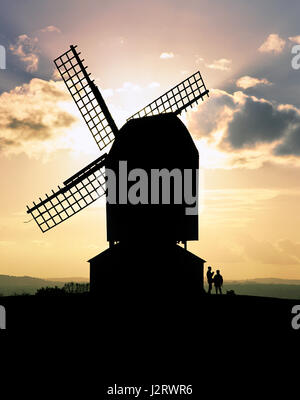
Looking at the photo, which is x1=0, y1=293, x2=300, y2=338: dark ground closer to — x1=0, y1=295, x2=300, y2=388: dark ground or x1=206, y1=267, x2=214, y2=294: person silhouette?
x1=0, y1=295, x2=300, y2=388: dark ground

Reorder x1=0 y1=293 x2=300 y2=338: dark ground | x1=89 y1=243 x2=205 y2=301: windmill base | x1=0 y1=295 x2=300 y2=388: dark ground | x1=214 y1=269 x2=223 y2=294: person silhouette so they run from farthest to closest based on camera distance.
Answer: x1=214 y1=269 x2=223 y2=294: person silhouette
x1=89 y1=243 x2=205 y2=301: windmill base
x1=0 y1=293 x2=300 y2=338: dark ground
x1=0 y1=295 x2=300 y2=388: dark ground

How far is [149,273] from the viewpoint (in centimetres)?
1864

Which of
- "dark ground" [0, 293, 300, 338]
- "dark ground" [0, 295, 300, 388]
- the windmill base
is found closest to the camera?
"dark ground" [0, 295, 300, 388]

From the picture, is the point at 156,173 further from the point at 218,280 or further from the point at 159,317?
the point at 218,280

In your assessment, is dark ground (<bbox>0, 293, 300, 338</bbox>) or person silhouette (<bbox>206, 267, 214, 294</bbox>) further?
person silhouette (<bbox>206, 267, 214, 294</bbox>)

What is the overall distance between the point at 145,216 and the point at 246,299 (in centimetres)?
692

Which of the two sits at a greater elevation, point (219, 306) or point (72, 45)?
point (72, 45)

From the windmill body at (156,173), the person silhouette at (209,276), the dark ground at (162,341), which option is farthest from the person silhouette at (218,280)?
the windmill body at (156,173)

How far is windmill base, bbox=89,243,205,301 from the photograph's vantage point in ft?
61.1

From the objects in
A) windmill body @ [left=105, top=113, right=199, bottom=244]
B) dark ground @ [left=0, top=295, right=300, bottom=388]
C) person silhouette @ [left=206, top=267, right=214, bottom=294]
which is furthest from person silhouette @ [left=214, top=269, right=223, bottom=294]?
windmill body @ [left=105, top=113, right=199, bottom=244]

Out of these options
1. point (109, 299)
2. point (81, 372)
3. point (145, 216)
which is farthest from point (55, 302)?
point (81, 372)

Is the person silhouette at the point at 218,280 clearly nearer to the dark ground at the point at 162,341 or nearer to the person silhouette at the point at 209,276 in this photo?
the person silhouette at the point at 209,276

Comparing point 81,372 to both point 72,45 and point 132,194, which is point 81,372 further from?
point 72,45
